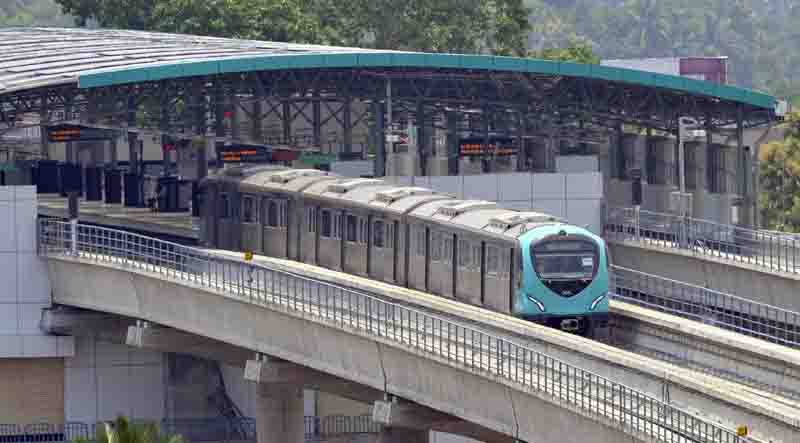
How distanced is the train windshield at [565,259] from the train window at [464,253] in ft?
9.43

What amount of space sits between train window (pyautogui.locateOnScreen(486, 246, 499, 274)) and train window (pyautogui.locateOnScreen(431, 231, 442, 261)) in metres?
2.78

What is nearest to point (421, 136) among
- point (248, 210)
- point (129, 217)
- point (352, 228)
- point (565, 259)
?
point (129, 217)

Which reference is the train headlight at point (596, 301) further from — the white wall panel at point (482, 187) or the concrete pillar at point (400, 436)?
the white wall panel at point (482, 187)

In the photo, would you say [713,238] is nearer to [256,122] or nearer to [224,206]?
[224,206]

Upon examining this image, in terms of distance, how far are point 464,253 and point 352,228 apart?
7601 mm

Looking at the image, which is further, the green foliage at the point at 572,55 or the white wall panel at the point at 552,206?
the green foliage at the point at 572,55

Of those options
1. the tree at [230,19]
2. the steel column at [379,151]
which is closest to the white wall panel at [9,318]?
the steel column at [379,151]

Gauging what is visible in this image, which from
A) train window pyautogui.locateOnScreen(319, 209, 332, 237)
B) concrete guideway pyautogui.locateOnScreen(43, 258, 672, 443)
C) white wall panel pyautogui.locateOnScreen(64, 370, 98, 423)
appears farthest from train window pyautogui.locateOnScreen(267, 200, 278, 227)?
white wall panel pyautogui.locateOnScreen(64, 370, 98, 423)

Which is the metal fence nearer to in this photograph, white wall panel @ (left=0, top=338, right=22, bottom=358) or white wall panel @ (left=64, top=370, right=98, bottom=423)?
white wall panel @ (left=64, top=370, right=98, bottom=423)

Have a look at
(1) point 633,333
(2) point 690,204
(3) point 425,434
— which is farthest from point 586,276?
(2) point 690,204

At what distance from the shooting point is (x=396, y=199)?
196 feet

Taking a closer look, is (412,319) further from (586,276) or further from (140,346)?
Answer: (140,346)

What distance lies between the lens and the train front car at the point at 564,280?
5216cm

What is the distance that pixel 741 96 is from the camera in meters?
84.3
